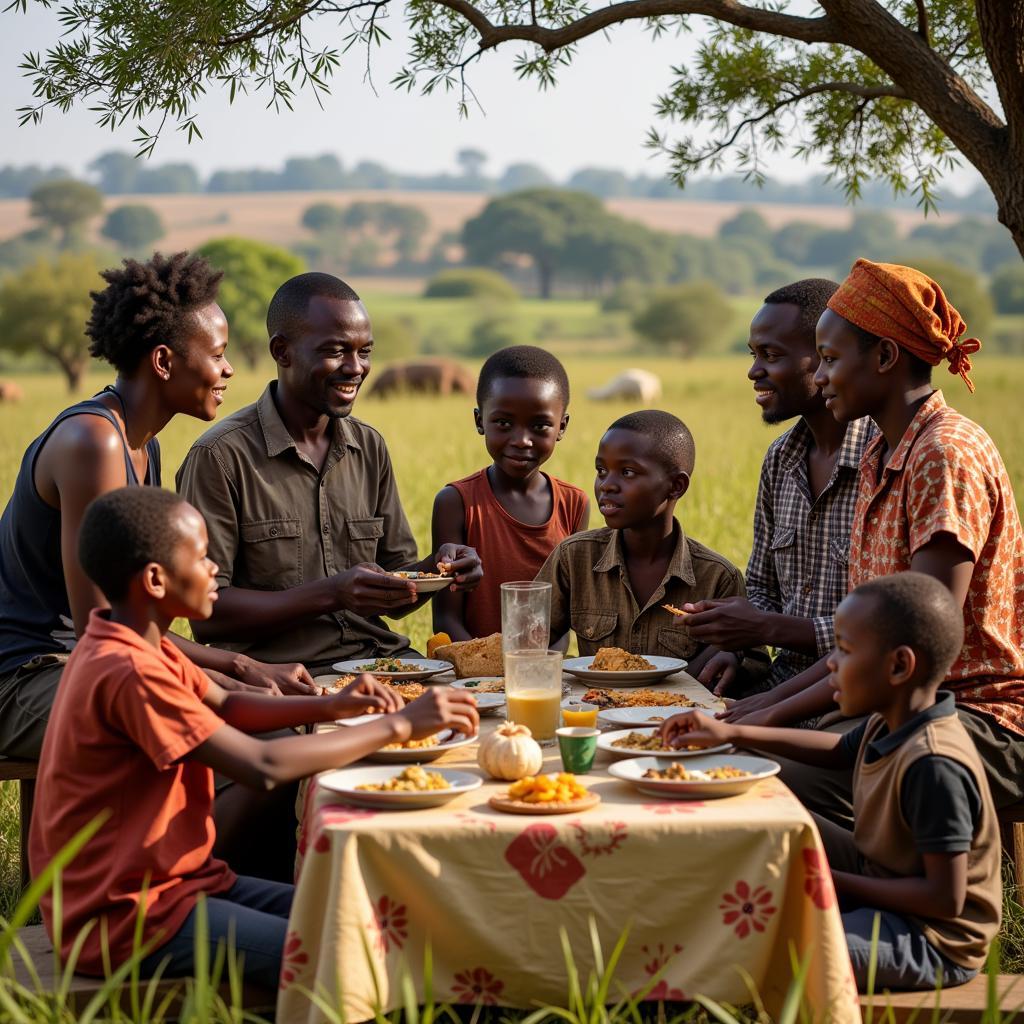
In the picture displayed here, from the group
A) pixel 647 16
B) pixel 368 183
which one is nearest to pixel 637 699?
pixel 647 16

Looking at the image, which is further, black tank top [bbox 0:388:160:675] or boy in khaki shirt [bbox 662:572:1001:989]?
black tank top [bbox 0:388:160:675]

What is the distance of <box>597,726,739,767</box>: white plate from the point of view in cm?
329

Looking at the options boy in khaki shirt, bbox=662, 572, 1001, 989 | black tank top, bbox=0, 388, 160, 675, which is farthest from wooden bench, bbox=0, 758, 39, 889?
boy in khaki shirt, bbox=662, 572, 1001, 989

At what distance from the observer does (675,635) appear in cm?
491

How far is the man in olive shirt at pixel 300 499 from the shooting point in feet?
16.1

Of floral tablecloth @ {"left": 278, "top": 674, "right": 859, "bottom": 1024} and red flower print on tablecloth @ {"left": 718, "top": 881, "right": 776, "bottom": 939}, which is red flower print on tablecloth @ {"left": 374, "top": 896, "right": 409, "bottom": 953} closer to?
floral tablecloth @ {"left": 278, "top": 674, "right": 859, "bottom": 1024}

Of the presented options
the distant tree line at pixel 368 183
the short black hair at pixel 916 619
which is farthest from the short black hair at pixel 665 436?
the distant tree line at pixel 368 183

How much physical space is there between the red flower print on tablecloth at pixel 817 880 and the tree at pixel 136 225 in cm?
10405

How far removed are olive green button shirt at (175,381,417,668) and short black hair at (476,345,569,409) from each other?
Result: 2.10ft

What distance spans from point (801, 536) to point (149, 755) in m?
2.61

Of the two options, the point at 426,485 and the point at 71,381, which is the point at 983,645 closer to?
the point at 426,485

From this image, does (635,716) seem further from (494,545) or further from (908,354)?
(494,545)

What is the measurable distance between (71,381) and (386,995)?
153 feet

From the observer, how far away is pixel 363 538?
5.30 meters
